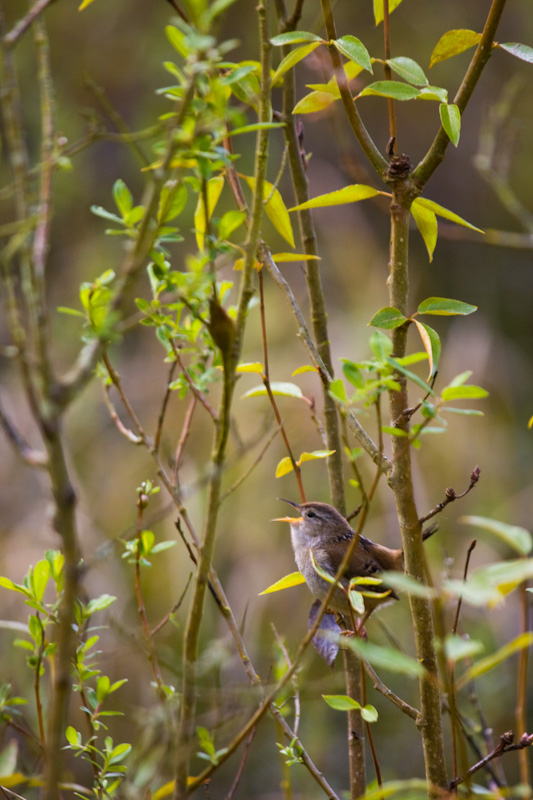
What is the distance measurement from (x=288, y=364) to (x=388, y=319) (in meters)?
3.70

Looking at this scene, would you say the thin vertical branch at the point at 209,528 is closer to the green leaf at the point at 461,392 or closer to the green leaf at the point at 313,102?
the green leaf at the point at 461,392

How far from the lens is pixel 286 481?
4.99m

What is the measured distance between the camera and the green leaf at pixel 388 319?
1.15 meters

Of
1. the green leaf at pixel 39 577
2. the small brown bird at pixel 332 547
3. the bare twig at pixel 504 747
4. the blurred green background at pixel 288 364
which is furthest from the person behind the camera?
the blurred green background at pixel 288 364

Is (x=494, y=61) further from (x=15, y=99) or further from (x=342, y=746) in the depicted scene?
(x=15, y=99)

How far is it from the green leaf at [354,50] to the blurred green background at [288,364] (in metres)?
2.41

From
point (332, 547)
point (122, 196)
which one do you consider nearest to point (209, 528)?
point (122, 196)

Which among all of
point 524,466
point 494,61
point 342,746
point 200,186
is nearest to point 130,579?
point 342,746

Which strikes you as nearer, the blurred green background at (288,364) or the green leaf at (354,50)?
the green leaf at (354,50)

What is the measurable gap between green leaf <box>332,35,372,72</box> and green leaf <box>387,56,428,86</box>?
43 millimetres

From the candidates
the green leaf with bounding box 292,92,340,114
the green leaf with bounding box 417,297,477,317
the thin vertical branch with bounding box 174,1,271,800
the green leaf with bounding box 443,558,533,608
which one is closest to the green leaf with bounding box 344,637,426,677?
the green leaf with bounding box 443,558,533,608

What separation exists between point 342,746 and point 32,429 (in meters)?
2.91

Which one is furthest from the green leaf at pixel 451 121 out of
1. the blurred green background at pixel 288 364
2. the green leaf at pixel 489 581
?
the blurred green background at pixel 288 364

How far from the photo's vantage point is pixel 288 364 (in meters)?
4.86
